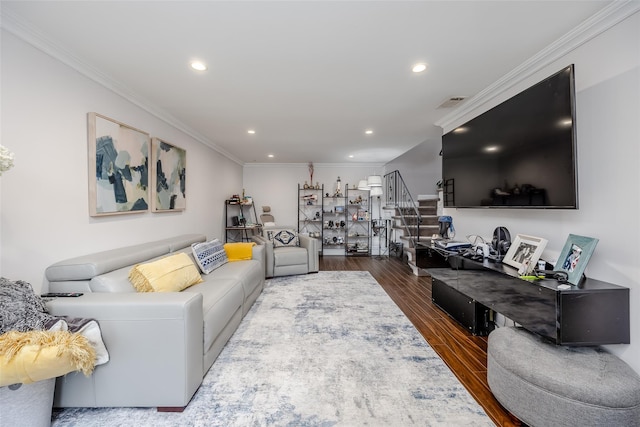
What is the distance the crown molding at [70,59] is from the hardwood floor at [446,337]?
3.68 meters

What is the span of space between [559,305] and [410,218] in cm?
413

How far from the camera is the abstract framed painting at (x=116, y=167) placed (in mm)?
2166

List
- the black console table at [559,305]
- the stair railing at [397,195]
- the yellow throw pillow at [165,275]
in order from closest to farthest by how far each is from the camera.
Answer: the black console table at [559,305]
the yellow throw pillow at [165,275]
the stair railing at [397,195]

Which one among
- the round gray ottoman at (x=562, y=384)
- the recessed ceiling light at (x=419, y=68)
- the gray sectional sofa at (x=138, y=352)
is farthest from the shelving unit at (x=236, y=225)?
the round gray ottoman at (x=562, y=384)

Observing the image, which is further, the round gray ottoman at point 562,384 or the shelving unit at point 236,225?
the shelving unit at point 236,225

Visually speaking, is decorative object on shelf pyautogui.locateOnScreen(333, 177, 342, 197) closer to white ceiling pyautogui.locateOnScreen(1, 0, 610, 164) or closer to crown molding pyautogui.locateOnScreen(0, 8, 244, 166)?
white ceiling pyautogui.locateOnScreen(1, 0, 610, 164)

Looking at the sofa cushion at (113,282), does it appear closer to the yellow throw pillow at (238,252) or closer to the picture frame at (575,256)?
the yellow throw pillow at (238,252)

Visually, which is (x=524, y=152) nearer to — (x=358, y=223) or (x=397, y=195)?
(x=397, y=195)

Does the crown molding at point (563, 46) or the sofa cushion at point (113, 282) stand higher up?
the crown molding at point (563, 46)

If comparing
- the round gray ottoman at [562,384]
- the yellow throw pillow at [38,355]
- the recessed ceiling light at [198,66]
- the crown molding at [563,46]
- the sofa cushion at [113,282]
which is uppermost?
the recessed ceiling light at [198,66]

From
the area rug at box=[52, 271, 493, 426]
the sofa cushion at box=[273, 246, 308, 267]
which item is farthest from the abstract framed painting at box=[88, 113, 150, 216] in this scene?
the sofa cushion at box=[273, 246, 308, 267]

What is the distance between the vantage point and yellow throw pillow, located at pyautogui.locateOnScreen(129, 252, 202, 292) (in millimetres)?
2039

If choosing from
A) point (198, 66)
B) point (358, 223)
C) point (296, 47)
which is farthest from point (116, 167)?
point (358, 223)

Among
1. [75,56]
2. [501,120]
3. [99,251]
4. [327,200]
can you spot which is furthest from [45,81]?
[327,200]
